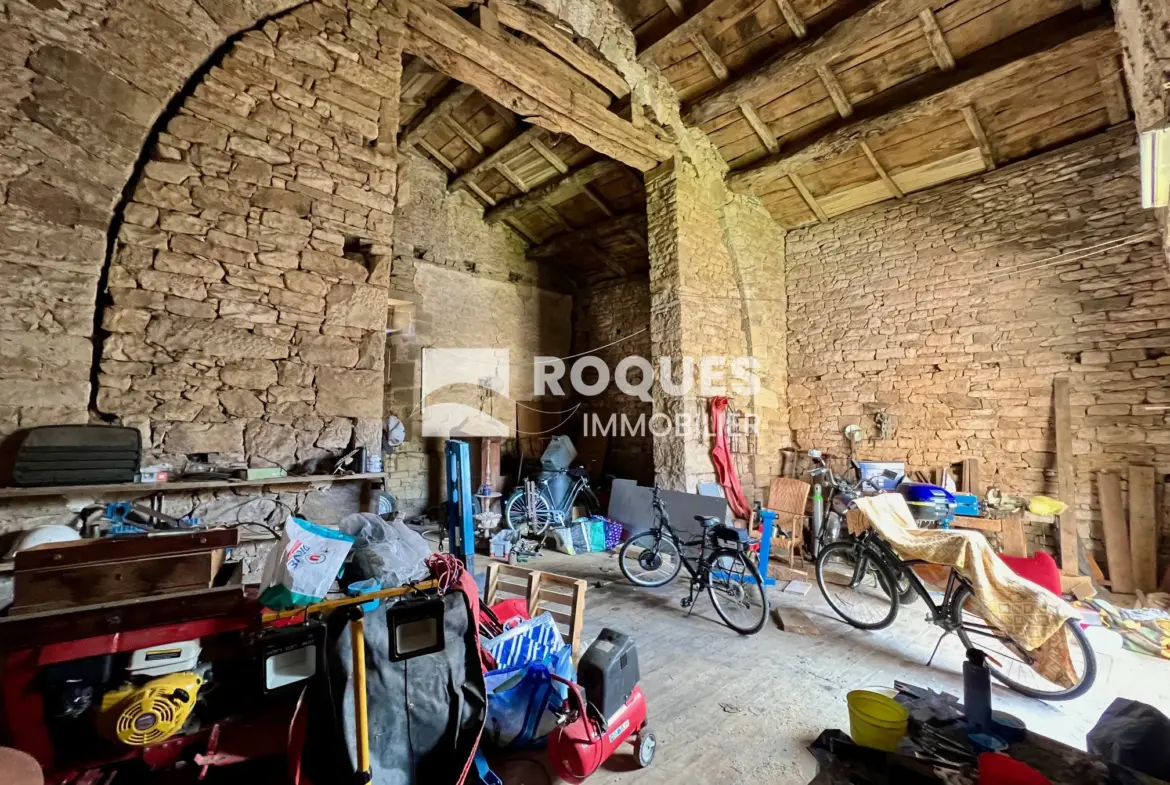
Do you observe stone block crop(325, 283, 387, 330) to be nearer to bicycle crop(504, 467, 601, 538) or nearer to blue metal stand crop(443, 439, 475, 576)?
blue metal stand crop(443, 439, 475, 576)

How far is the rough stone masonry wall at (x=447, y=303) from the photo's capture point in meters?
6.51

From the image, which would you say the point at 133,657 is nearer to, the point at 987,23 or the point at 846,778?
the point at 846,778

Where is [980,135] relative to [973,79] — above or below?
below

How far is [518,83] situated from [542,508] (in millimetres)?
4827

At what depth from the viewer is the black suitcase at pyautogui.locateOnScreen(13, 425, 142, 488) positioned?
88.4 inches

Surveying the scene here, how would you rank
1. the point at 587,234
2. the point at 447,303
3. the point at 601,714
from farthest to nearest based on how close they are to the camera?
the point at 587,234
the point at 447,303
the point at 601,714

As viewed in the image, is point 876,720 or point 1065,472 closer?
point 876,720

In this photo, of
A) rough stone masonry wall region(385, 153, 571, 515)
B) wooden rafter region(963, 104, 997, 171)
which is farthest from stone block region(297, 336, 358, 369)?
wooden rafter region(963, 104, 997, 171)

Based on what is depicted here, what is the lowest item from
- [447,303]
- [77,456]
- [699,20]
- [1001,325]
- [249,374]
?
[77,456]

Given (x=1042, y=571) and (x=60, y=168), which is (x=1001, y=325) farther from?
(x=60, y=168)

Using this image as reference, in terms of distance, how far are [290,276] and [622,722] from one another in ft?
10.5

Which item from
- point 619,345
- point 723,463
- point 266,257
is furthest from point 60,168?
point 619,345

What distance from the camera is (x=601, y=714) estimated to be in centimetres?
188

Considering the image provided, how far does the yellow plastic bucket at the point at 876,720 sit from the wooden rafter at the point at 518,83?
17.4 feet
